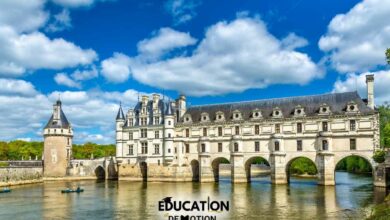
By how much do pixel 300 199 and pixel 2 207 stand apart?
81.3 feet

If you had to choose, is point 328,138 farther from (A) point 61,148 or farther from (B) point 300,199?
(A) point 61,148

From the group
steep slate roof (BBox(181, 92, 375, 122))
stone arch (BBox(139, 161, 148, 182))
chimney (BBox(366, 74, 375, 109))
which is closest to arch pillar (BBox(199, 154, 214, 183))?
steep slate roof (BBox(181, 92, 375, 122))

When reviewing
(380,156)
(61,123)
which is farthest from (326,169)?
(61,123)

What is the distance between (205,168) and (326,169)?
54.6 ft

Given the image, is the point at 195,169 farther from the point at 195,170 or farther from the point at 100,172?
the point at 100,172

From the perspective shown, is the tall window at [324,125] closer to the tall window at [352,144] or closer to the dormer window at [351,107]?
the dormer window at [351,107]

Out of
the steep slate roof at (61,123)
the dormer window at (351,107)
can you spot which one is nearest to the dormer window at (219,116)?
the dormer window at (351,107)

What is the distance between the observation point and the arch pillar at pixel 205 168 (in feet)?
176

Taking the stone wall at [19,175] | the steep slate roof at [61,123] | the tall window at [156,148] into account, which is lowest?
the stone wall at [19,175]

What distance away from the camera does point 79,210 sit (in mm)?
29859

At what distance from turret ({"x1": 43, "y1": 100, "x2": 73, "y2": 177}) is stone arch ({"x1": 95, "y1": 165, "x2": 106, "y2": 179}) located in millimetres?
4899

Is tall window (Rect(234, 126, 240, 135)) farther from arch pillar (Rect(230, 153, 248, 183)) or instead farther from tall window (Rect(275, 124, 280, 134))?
tall window (Rect(275, 124, 280, 134))

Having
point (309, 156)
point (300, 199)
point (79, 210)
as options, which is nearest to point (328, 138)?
point (309, 156)

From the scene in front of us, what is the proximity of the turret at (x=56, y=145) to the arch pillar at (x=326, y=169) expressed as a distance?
3921 cm
